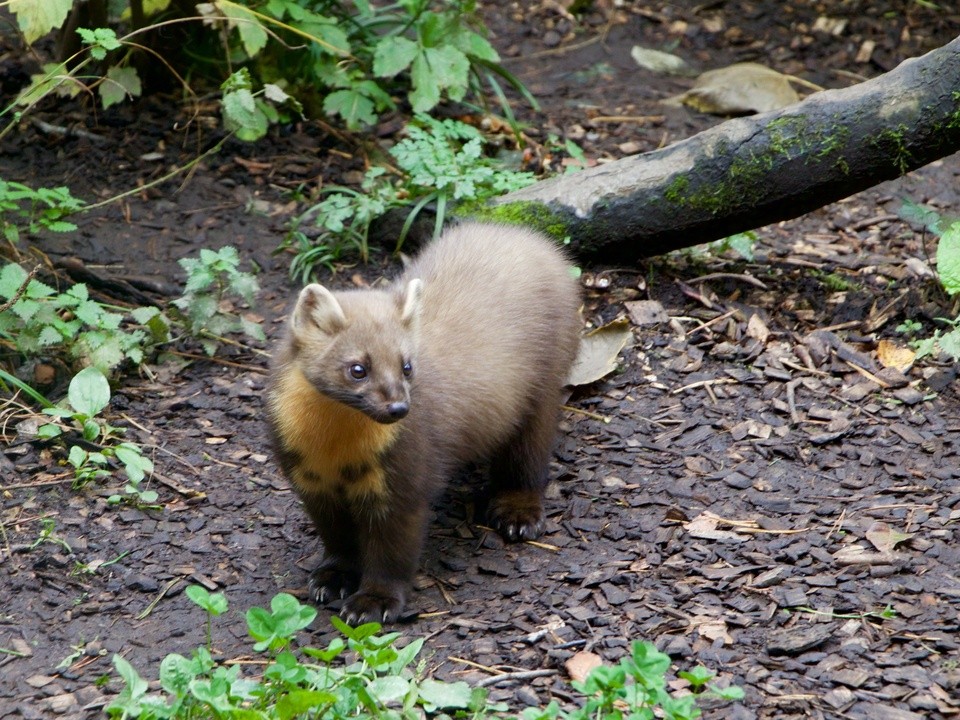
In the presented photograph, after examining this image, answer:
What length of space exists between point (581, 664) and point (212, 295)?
3860 mm

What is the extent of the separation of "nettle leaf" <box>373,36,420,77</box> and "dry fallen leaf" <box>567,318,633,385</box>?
3141 mm

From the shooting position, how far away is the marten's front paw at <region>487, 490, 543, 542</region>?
6.80 metres

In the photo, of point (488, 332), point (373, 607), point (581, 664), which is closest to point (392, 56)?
point (488, 332)

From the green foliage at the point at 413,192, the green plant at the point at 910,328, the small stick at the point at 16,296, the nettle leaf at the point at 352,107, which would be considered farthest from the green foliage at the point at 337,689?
the nettle leaf at the point at 352,107

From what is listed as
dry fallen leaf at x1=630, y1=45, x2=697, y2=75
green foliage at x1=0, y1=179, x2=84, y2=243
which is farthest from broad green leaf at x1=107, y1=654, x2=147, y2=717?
dry fallen leaf at x1=630, y1=45, x2=697, y2=75

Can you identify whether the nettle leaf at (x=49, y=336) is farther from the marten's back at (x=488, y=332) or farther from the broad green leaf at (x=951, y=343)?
the broad green leaf at (x=951, y=343)

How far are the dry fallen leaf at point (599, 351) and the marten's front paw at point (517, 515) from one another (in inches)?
43.4

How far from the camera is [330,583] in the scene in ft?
20.9

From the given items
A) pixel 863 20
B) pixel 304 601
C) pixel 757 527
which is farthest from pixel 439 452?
pixel 863 20

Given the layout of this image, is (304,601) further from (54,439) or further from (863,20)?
(863,20)

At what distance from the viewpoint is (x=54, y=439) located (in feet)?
23.2

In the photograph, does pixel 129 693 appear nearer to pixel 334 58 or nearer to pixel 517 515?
pixel 517 515

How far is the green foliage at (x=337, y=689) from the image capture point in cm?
459

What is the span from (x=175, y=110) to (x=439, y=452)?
5.57m
